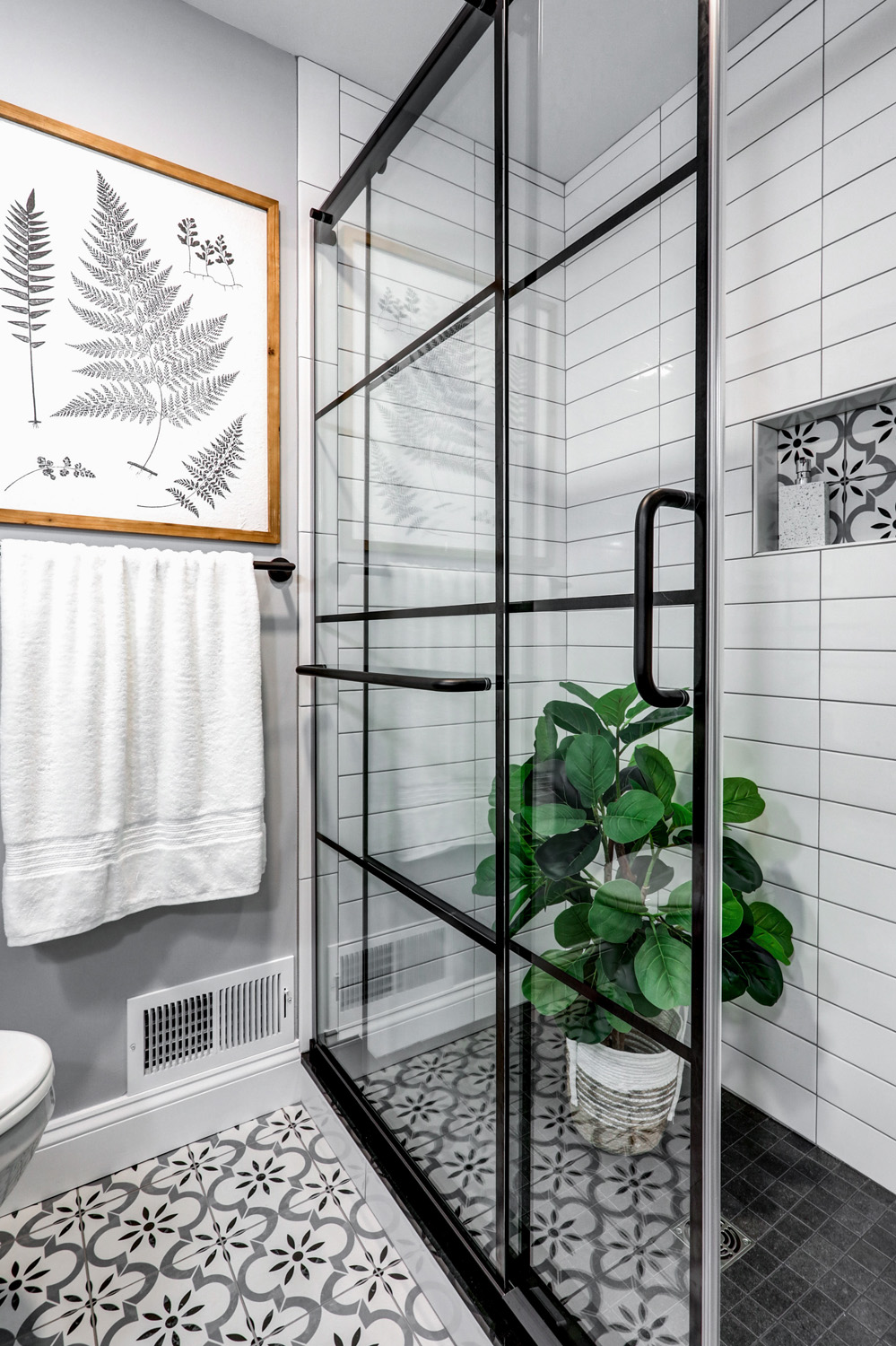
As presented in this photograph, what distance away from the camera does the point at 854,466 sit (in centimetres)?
143

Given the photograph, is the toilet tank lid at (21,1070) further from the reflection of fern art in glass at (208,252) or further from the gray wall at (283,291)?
the reflection of fern art in glass at (208,252)

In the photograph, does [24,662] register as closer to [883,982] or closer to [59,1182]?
[59,1182]

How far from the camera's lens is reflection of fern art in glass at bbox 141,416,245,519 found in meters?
1.45

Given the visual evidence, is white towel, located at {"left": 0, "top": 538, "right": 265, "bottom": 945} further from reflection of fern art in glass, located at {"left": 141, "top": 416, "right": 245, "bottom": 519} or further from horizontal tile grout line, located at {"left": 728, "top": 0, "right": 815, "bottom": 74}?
horizontal tile grout line, located at {"left": 728, "top": 0, "right": 815, "bottom": 74}

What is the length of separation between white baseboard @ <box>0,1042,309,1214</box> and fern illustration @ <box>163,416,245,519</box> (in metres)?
1.25

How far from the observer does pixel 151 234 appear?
1393 millimetres

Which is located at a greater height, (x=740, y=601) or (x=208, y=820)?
(x=740, y=601)

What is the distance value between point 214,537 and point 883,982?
5.40 ft

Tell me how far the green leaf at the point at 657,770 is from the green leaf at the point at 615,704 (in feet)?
0.15

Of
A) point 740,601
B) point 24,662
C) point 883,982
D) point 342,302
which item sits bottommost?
point 883,982

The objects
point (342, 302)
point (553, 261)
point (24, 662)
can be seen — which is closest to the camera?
point (553, 261)

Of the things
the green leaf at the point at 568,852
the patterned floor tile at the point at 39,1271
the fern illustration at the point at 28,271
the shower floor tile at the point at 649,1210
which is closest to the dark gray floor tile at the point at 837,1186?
the shower floor tile at the point at 649,1210

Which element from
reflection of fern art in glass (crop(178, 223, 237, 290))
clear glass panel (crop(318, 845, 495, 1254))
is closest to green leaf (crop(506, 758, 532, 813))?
clear glass panel (crop(318, 845, 495, 1254))

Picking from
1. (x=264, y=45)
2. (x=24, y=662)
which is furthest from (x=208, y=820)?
(x=264, y=45)
